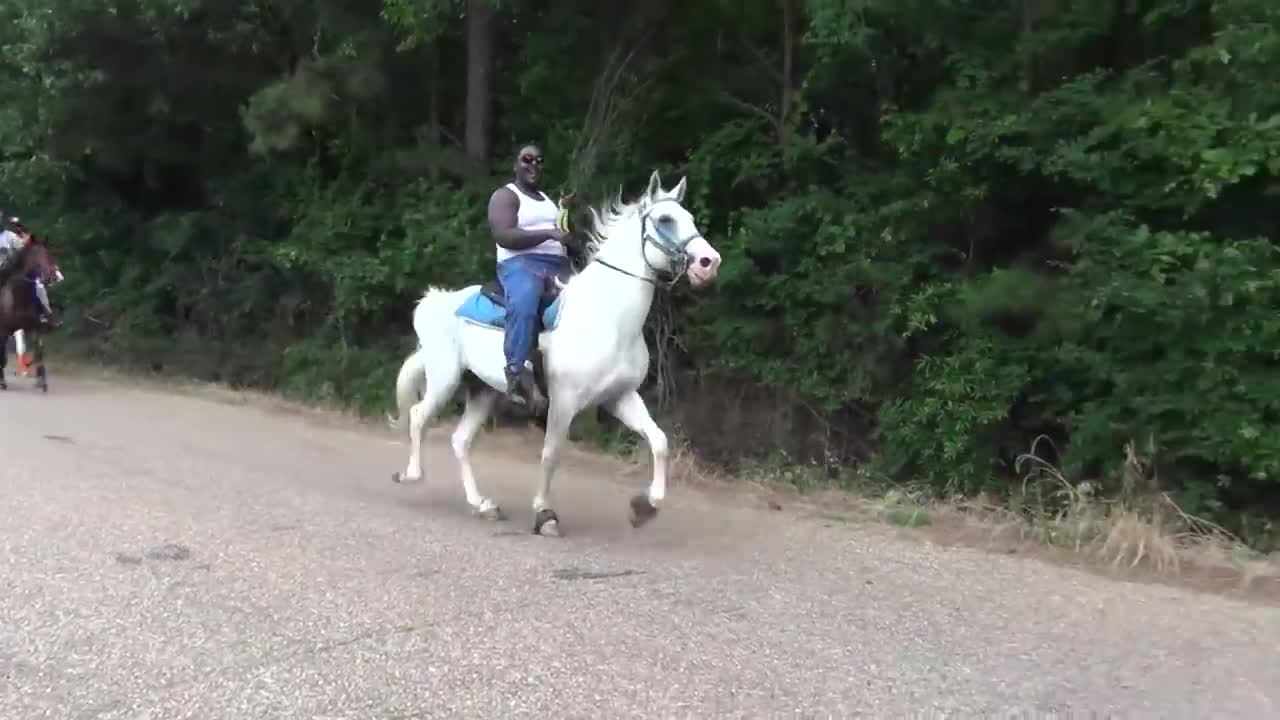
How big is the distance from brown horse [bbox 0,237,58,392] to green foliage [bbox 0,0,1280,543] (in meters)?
2.42

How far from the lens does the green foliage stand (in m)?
9.52

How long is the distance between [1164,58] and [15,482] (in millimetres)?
9901

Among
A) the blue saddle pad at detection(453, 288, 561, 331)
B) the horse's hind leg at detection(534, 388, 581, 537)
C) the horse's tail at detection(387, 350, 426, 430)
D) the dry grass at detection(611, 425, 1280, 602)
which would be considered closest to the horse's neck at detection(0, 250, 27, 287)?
the horse's tail at detection(387, 350, 426, 430)

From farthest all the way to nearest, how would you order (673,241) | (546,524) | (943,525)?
1. (943,525)
2. (546,524)
3. (673,241)

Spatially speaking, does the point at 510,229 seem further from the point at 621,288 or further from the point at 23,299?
the point at 23,299

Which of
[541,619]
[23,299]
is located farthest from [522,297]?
[23,299]

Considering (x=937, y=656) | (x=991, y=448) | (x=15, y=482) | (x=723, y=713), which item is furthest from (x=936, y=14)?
(x=15, y=482)

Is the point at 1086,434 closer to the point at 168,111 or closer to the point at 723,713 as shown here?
the point at 723,713

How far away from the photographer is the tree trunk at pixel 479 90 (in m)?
16.3

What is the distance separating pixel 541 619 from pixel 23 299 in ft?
45.9

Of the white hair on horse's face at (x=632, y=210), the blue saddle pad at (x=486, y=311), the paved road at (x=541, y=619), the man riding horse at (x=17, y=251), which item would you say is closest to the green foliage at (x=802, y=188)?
the man riding horse at (x=17, y=251)

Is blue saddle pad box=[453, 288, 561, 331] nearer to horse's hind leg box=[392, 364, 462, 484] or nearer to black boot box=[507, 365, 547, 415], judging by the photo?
black boot box=[507, 365, 547, 415]

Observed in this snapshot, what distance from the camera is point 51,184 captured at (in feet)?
69.7

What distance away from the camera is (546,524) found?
29.0ft
